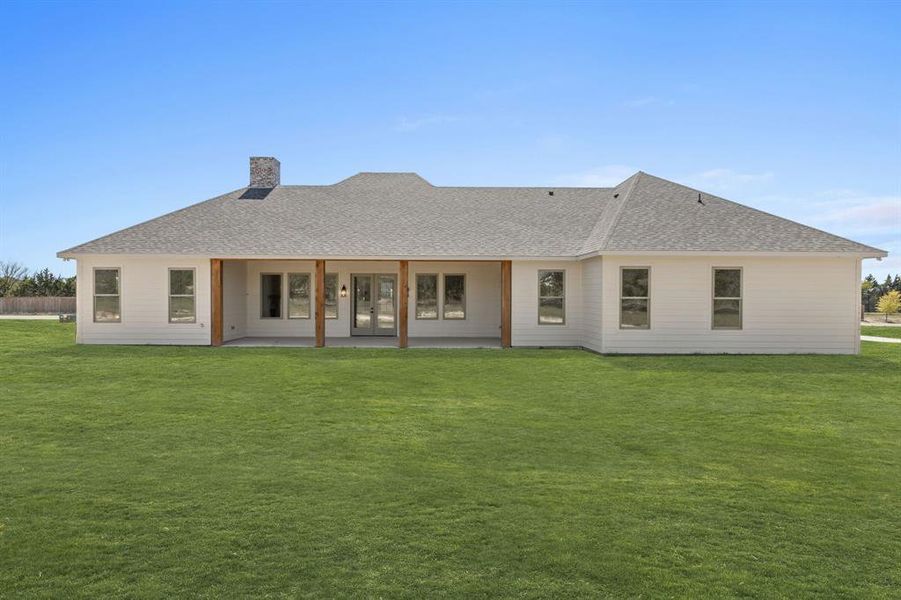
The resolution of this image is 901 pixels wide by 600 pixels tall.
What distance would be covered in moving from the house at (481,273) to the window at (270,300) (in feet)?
0.16

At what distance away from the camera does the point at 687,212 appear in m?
18.5

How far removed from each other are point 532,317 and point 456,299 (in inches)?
150

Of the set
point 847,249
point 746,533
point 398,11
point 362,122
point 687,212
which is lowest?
point 746,533

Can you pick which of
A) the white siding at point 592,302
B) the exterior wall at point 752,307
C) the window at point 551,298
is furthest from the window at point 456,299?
the exterior wall at point 752,307

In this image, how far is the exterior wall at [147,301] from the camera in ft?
59.9

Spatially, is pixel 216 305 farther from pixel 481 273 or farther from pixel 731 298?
pixel 731 298

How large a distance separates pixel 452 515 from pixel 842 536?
2692 millimetres

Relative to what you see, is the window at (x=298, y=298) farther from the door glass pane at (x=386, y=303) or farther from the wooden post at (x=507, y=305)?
the wooden post at (x=507, y=305)

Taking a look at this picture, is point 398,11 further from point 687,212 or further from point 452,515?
point 452,515

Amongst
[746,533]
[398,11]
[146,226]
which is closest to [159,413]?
[746,533]

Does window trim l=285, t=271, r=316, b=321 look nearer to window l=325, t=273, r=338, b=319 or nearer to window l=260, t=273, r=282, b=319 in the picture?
window l=260, t=273, r=282, b=319

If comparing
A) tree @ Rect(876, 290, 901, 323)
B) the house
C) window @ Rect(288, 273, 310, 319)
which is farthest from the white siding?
tree @ Rect(876, 290, 901, 323)

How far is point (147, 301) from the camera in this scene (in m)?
18.3

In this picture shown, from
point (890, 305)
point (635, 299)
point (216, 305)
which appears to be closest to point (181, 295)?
point (216, 305)
